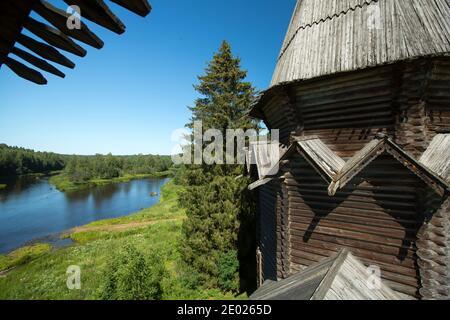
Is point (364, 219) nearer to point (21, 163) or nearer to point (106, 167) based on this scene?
point (106, 167)

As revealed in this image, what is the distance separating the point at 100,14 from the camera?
1705 mm

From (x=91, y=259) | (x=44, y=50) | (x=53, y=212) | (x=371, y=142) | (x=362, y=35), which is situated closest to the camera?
(x=44, y=50)

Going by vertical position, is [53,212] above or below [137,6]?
below

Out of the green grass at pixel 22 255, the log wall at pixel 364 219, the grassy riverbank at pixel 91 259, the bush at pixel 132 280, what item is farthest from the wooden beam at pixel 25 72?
the green grass at pixel 22 255

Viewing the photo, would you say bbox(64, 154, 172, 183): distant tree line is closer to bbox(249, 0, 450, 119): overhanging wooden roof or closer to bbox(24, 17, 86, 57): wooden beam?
bbox(249, 0, 450, 119): overhanging wooden roof

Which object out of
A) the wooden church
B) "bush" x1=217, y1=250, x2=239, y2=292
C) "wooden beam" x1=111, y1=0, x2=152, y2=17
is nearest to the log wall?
the wooden church

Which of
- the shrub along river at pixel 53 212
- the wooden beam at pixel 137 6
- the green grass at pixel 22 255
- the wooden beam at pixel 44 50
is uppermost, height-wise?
the wooden beam at pixel 137 6

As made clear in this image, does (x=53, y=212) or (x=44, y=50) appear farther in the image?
(x=53, y=212)

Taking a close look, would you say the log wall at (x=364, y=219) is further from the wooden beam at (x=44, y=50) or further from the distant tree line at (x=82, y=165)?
the distant tree line at (x=82, y=165)

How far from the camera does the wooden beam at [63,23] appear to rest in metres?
1.61

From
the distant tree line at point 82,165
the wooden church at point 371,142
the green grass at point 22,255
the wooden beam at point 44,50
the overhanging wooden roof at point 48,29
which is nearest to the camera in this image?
the overhanging wooden roof at point 48,29

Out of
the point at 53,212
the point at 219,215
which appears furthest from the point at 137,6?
the point at 53,212

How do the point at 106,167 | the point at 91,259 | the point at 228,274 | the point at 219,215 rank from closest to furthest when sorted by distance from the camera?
the point at 228,274, the point at 219,215, the point at 91,259, the point at 106,167

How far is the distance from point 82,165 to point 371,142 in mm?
101793
